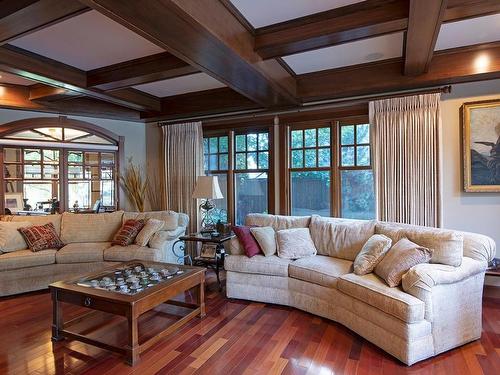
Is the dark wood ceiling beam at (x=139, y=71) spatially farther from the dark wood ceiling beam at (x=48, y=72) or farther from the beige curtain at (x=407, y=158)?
the beige curtain at (x=407, y=158)

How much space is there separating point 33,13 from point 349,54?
3007mm

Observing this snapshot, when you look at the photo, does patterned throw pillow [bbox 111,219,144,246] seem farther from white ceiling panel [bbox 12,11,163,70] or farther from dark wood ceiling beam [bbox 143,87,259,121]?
white ceiling panel [bbox 12,11,163,70]

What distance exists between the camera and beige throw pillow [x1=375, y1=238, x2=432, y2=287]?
2.66 m

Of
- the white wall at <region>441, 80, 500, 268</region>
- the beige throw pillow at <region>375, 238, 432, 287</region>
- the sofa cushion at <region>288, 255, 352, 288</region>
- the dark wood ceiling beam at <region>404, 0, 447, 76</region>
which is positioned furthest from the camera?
A: the white wall at <region>441, 80, 500, 268</region>

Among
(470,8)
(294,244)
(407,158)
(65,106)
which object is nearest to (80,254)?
(65,106)

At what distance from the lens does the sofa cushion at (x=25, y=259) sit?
3.82m

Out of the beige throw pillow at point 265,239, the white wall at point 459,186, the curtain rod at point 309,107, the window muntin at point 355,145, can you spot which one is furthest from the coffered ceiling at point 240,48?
the beige throw pillow at point 265,239

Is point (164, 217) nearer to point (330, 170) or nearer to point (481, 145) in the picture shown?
point (330, 170)

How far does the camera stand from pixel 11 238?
13.5ft

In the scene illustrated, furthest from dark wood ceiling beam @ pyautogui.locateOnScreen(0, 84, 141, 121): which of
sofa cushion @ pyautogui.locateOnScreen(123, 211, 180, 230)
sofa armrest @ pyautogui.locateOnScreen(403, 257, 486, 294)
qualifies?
sofa armrest @ pyautogui.locateOnScreen(403, 257, 486, 294)

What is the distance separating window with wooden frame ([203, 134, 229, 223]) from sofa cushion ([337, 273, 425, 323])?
2.81m

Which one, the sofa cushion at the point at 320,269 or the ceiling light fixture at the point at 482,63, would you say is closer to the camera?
the sofa cushion at the point at 320,269

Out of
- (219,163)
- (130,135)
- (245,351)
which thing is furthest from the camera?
(130,135)

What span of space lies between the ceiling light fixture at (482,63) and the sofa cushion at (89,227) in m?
5.05
